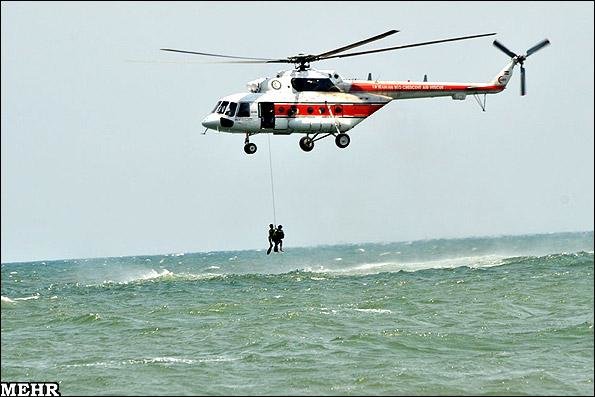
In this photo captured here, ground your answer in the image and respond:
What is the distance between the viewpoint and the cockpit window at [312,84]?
92.4ft

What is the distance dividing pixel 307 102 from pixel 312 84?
594 millimetres

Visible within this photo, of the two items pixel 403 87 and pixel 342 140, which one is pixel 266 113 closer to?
pixel 342 140

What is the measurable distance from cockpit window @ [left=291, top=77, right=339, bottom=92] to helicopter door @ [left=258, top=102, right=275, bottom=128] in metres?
1.02

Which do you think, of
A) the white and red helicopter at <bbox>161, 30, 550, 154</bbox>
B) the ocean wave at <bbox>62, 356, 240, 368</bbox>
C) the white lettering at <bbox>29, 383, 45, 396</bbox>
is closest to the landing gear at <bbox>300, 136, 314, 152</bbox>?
the white and red helicopter at <bbox>161, 30, 550, 154</bbox>

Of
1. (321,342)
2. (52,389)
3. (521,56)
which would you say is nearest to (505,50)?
(521,56)

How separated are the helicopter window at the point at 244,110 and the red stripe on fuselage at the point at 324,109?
87 centimetres

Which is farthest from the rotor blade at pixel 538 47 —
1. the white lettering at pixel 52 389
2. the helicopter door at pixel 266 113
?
the white lettering at pixel 52 389

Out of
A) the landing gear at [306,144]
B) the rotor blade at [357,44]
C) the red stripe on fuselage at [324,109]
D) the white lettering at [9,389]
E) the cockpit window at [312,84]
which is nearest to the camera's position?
the white lettering at [9,389]

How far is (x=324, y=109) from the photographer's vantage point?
2838 centimetres

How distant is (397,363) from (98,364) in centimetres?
663

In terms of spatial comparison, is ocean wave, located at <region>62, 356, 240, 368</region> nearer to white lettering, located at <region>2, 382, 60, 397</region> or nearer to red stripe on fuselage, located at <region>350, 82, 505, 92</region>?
white lettering, located at <region>2, 382, 60, 397</region>

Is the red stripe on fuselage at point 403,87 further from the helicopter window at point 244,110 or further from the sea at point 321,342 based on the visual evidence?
the sea at point 321,342

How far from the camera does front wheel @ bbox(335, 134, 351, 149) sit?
1121 inches

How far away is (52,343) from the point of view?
25000mm
